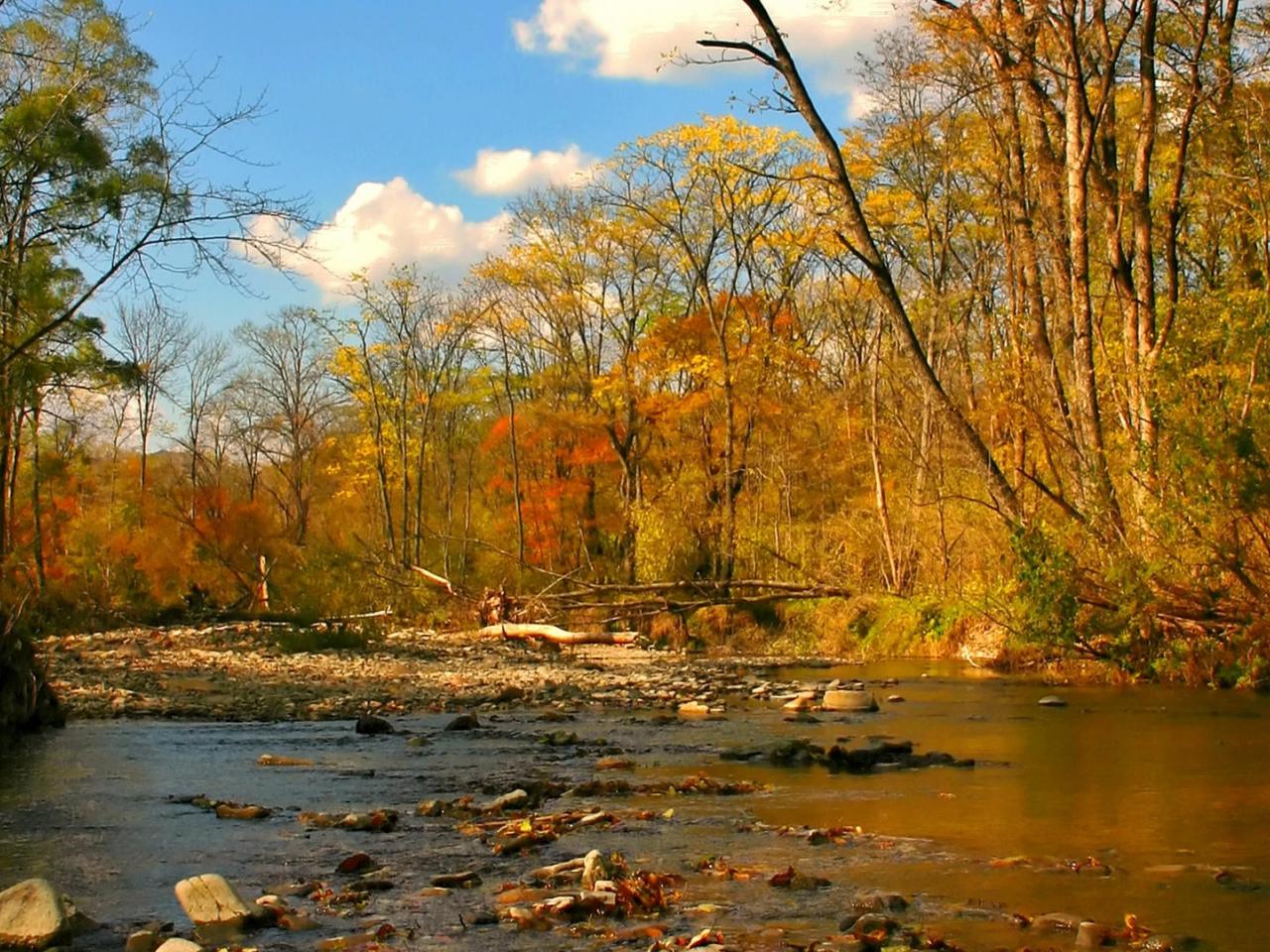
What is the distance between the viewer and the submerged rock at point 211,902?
15.7 feet

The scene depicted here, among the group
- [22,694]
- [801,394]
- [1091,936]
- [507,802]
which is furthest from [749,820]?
[801,394]

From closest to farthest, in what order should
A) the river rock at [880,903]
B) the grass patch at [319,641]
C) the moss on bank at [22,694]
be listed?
the river rock at [880,903]
the moss on bank at [22,694]
the grass patch at [319,641]

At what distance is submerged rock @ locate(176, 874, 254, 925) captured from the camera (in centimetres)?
478

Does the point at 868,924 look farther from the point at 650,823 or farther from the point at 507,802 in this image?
the point at 507,802

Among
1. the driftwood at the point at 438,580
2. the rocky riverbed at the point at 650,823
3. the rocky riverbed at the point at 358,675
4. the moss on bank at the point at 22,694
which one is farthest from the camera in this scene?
the driftwood at the point at 438,580

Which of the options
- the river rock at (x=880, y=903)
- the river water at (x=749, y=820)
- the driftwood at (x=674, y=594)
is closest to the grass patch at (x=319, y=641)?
the driftwood at (x=674, y=594)

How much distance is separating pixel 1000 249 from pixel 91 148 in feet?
72.3

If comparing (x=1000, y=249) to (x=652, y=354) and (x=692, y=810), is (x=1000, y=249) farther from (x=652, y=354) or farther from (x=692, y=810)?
(x=692, y=810)

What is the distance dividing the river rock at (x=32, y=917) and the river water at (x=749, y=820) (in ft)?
0.57

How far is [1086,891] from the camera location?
5055 mm

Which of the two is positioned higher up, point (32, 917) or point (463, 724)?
point (32, 917)

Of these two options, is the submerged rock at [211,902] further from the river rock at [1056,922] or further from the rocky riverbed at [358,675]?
the rocky riverbed at [358,675]

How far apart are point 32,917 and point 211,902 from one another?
634 mm

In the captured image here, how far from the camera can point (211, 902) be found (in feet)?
15.9
